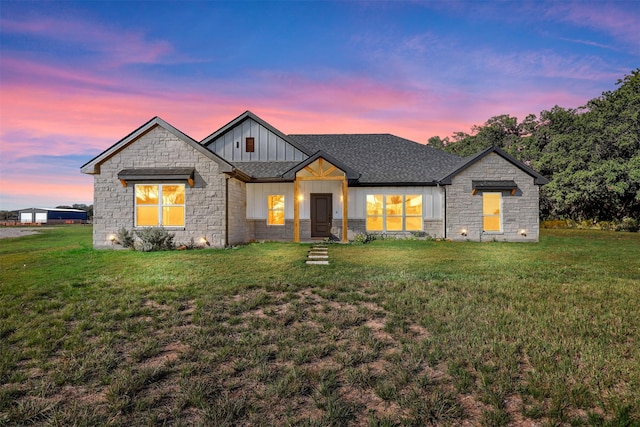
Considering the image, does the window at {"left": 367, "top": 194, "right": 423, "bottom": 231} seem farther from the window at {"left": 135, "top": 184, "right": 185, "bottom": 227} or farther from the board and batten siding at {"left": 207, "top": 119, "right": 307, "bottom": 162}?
the window at {"left": 135, "top": 184, "right": 185, "bottom": 227}

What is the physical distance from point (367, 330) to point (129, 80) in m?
18.3

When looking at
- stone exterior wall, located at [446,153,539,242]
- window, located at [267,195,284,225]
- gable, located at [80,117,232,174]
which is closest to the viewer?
gable, located at [80,117,232,174]

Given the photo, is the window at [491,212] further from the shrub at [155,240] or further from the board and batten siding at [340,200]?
the shrub at [155,240]

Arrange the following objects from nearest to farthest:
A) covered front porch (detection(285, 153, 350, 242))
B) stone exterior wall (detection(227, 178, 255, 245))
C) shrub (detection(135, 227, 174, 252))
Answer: shrub (detection(135, 227, 174, 252)) < stone exterior wall (detection(227, 178, 255, 245)) < covered front porch (detection(285, 153, 350, 242))

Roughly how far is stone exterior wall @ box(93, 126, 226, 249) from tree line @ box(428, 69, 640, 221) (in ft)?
87.6

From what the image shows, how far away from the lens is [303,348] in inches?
159

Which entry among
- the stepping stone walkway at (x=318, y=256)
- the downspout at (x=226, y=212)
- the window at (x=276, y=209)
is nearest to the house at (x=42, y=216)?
the window at (x=276, y=209)

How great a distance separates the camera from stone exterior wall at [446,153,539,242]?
16844mm

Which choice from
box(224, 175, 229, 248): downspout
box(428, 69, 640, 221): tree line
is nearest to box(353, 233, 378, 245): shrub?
box(224, 175, 229, 248): downspout

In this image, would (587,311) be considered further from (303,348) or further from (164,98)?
(164,98)

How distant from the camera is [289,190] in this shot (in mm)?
17812

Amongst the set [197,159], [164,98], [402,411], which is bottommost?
[402,411]

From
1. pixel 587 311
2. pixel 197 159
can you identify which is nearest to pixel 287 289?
pixel 587 311

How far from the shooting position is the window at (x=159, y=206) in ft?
47.2
